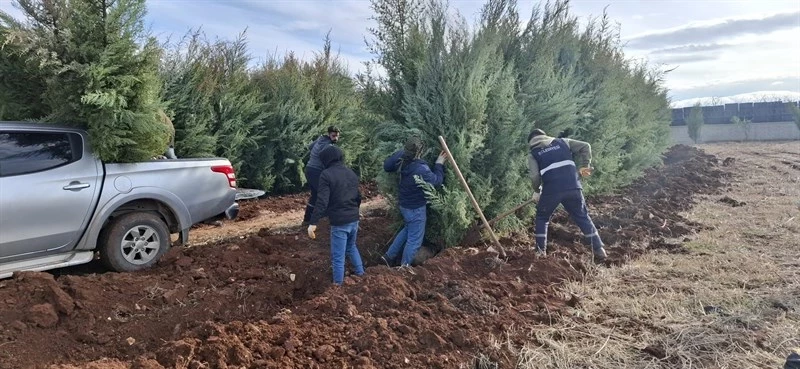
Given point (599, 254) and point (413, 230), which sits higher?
point (413, 230)

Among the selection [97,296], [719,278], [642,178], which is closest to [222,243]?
[97,296]

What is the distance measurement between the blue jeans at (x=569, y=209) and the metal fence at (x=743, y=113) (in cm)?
3799

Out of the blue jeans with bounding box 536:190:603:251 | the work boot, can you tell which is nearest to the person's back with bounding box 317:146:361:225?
the blue jeans with bounding box 536:190:603:251

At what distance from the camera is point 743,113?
4234cm

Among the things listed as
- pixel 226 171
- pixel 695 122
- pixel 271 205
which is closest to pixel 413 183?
pixel 226 171

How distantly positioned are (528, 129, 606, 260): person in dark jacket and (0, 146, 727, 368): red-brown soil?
0.78 ft

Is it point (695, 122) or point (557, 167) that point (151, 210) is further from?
point (695, 122)

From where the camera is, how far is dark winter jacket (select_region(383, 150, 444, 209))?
6211 mm

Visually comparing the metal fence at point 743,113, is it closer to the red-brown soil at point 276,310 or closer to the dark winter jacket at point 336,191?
the red-brown soil at point 276,310

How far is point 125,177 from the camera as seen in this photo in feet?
19.3

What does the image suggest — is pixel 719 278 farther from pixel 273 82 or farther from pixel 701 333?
pixel 273 82

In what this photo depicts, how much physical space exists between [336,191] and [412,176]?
1.11 metres

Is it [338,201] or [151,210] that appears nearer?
[338,201]

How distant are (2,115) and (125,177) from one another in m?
1.80
